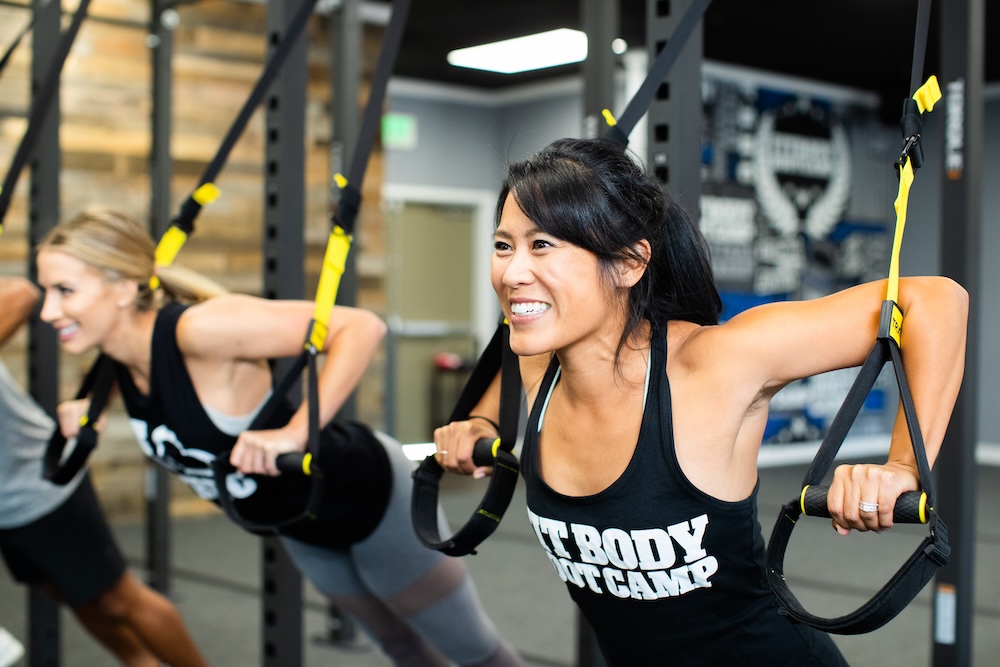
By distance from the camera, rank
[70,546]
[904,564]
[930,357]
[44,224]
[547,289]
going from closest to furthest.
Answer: [904,564] → [930,357] → [547,289] → [70,546] → [44,224]

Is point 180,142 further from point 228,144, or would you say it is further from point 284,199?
point 228,144

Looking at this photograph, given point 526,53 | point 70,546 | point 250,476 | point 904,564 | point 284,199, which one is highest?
point 526,53

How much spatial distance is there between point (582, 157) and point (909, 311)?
470mm

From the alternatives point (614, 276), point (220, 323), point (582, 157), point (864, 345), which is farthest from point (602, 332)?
point (220, 323)

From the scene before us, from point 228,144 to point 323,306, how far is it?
47cm

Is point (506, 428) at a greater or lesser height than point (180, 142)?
lesser

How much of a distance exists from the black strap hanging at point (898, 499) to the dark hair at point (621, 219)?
12.5 inches

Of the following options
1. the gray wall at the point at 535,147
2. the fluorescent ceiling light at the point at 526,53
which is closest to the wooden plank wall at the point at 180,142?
the fluorescent ceiling light at the point at 526,53

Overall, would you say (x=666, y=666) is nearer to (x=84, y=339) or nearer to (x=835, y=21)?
(x=84, y=339)

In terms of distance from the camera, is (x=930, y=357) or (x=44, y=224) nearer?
(x=930, y=357)

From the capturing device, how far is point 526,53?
8.06m

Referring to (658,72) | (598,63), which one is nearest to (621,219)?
(658,72)

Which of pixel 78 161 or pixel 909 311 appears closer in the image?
pixel 909 311

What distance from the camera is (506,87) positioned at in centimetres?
947
